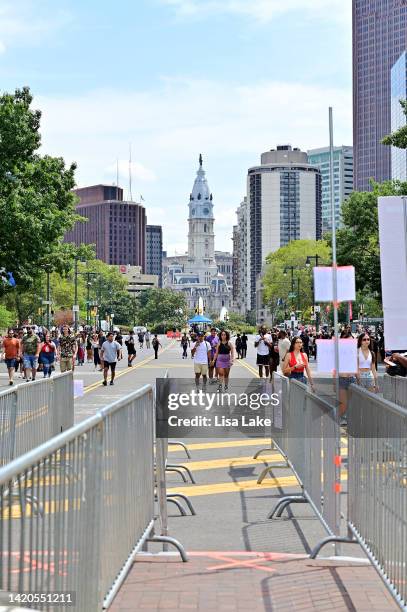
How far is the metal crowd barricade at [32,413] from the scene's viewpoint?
10.8 metres

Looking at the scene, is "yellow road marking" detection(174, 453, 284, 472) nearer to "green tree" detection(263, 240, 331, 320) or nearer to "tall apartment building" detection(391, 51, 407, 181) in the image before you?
"green tree" detection(263, 240, 331, 320)

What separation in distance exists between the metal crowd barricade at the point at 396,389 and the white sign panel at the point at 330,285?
3.94 metres

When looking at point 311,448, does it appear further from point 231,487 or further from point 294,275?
point 294,275

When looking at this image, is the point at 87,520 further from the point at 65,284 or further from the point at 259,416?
the point at 65,284

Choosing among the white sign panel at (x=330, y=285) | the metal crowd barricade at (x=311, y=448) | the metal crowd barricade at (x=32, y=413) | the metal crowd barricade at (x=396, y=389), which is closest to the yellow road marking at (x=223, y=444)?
the metal crowd barricade at (x=32, y=413)

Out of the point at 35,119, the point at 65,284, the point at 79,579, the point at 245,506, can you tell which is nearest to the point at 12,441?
the point at 245,506

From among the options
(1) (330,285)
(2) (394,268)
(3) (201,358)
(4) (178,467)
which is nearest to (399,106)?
(3) (201,358)

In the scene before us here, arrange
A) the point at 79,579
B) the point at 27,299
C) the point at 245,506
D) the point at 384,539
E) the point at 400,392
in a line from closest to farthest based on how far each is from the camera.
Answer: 1. the point at 79,579
2. the point at 384,539
3. the point at 245,506
4. the point at 400,392
5. the point at 27,299

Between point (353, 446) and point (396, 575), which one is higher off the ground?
point (353, 446)

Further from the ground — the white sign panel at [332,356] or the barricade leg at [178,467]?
the white sign panel at [332,356]

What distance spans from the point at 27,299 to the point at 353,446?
8910 cm

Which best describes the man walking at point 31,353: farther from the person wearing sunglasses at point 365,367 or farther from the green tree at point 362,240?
the green tree at point 362,240

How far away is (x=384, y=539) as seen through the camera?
6.62m

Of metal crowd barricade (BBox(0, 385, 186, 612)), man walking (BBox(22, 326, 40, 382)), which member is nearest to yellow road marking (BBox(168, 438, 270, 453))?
metal crowd barricade (BBox(0, 385, 186, 612))
